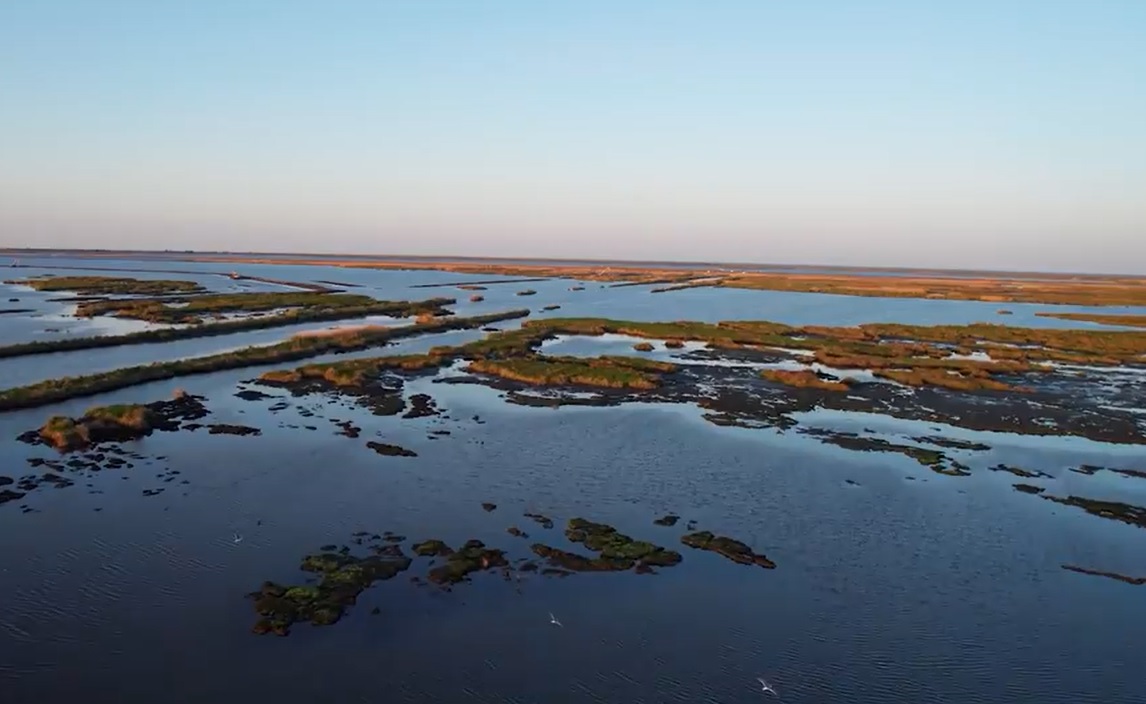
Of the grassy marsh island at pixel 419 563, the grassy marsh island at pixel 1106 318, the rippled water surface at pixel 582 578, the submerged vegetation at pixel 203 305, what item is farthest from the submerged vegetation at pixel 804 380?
the grassy marsh island at pixel 1106 318

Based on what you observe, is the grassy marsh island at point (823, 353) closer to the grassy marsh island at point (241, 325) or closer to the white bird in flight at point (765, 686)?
the grassy marsh island at point (241, 325)

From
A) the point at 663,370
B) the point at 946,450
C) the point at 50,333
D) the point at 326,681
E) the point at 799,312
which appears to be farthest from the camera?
the point at 799,312

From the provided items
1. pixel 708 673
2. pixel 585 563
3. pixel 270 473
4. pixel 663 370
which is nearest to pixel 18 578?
pixel 270 473

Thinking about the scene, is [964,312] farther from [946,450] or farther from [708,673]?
[708,673]

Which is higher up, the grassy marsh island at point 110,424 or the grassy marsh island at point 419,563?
the grassy marsh island at point 110,424

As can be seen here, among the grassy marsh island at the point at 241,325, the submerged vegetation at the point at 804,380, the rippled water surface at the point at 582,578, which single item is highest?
the grassy marsh island at the point at 241,325

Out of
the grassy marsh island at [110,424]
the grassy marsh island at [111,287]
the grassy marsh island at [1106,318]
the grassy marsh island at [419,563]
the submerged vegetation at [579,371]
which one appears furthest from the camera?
the grassy marsh island at [111,287]

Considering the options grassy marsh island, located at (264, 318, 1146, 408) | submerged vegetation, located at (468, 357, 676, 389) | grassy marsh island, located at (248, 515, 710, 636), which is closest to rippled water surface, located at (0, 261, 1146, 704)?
grassy marsh island, located at (248, 515, 710, 636)
